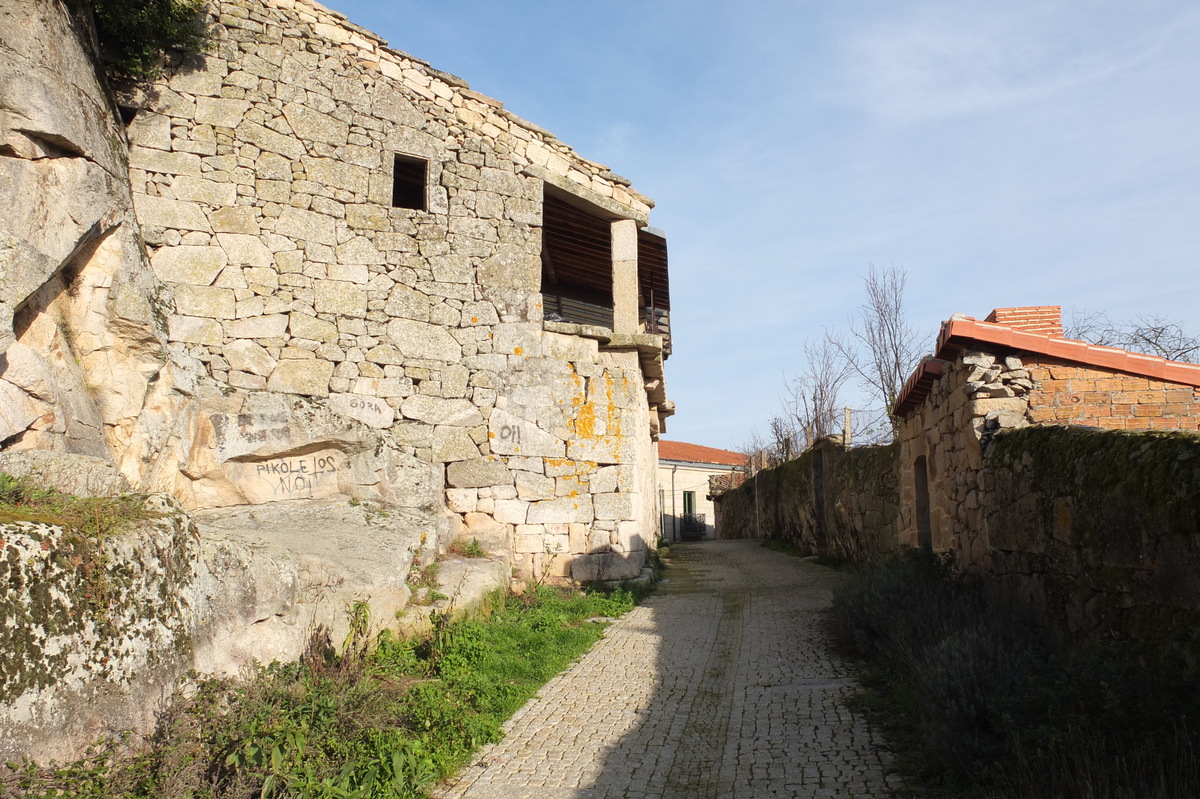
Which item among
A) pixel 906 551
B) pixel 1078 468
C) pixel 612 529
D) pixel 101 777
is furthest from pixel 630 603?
pixel 101 777

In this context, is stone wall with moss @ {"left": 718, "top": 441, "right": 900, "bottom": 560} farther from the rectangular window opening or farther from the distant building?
the distant building

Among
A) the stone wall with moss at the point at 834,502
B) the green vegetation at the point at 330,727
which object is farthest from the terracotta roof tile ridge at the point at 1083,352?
the green vegetation at the point at 330,727

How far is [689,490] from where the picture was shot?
33.0 m

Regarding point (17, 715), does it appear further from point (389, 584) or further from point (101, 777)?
point (389, 584)

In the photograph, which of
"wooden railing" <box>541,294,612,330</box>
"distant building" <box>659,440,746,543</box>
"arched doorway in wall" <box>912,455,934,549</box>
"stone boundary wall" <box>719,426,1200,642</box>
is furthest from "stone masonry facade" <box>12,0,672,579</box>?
"distant building" <box>659,440,746,543</box>

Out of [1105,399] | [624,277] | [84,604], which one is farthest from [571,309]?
[84,604]

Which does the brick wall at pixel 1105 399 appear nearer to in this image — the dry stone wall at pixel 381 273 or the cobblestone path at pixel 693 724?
the cobblestone path at pixel 693 724

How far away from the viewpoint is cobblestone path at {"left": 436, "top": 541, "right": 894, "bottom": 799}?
4.41 meters

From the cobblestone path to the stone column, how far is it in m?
3.77

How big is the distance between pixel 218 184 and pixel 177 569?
5.74 metres

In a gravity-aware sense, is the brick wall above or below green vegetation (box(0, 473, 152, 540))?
above

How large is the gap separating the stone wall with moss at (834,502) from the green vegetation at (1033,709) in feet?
17.1

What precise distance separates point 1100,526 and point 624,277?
7035mm

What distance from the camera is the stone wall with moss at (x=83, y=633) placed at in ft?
11.1
